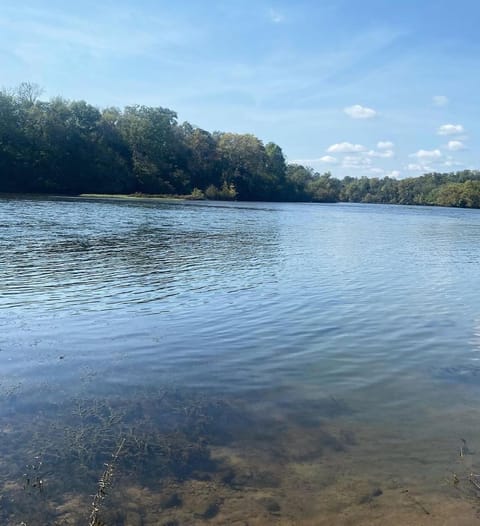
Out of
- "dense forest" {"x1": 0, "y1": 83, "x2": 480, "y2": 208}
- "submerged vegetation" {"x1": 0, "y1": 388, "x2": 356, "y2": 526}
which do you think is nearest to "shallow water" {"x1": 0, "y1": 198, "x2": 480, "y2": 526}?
"submerged vegetation" {"x1": 0, "y1": 388, "x2": 356, "y2": 526}

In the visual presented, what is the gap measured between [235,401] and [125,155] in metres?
132

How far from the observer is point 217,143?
15725 centimetres

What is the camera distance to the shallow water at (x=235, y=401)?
5359mm

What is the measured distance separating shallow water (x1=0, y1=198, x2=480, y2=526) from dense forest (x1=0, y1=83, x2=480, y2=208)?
102m

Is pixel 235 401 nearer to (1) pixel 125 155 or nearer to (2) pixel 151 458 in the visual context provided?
(2) pixel 151 458

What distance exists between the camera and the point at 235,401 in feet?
26.1

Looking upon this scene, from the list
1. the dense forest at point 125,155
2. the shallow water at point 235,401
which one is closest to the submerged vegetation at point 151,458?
the shallow water at point 235,401

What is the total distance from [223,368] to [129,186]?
12440 centimetres

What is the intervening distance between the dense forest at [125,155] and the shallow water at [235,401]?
102 m

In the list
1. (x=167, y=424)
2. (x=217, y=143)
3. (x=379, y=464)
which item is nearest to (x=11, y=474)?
(x=167, y=424)

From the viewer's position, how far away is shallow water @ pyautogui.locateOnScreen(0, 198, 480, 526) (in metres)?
5.36

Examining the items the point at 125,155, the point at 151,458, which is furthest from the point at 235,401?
the point at 125,155

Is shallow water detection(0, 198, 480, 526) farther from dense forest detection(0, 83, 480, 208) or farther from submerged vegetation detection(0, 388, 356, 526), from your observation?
dense forest detection(0, 83, 480, 208)

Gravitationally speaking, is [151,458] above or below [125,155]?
below
